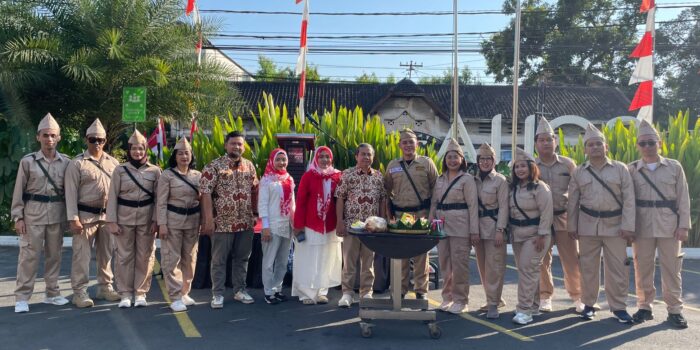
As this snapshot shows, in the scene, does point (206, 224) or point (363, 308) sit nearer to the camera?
point (363, 308)

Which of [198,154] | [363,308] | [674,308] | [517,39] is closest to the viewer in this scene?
[363,308]

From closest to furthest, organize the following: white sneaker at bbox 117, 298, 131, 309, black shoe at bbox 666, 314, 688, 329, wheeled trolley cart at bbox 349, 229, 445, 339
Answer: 1. wheeled trolley cart at bbox 349, 229, 445, 339
2. black shoe at bbox 666, 314, 688, 329
3. white sneaker at bbox 117, 298, 131, 309

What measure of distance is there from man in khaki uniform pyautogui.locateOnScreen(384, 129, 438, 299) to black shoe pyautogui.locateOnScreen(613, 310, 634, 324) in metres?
1.98

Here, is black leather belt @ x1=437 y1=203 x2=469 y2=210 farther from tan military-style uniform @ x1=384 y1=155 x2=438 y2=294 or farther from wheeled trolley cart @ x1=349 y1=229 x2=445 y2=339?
wheeled trolley cart @ x1=349 y1=229 x2=445 y2=339

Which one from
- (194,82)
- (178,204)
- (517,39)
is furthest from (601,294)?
(194,82)

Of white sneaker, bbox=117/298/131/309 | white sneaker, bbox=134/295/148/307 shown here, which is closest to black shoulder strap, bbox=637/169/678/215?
white sneaker, bbox=134/295/148/307

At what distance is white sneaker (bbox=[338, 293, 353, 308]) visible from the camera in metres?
6.64

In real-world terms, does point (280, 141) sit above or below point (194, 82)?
below

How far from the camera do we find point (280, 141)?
756 centimetres

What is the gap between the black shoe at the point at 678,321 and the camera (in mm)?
5949

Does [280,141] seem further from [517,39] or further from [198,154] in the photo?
[517,39]

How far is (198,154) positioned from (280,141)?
1380 millimetres

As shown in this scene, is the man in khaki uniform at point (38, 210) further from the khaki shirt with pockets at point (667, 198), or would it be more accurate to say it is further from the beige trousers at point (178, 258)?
the khaki shirt with pockets at point (667, 198)

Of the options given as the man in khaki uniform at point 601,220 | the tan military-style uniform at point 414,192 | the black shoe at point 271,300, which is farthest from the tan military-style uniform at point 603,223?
the black shoe at point 271,300
